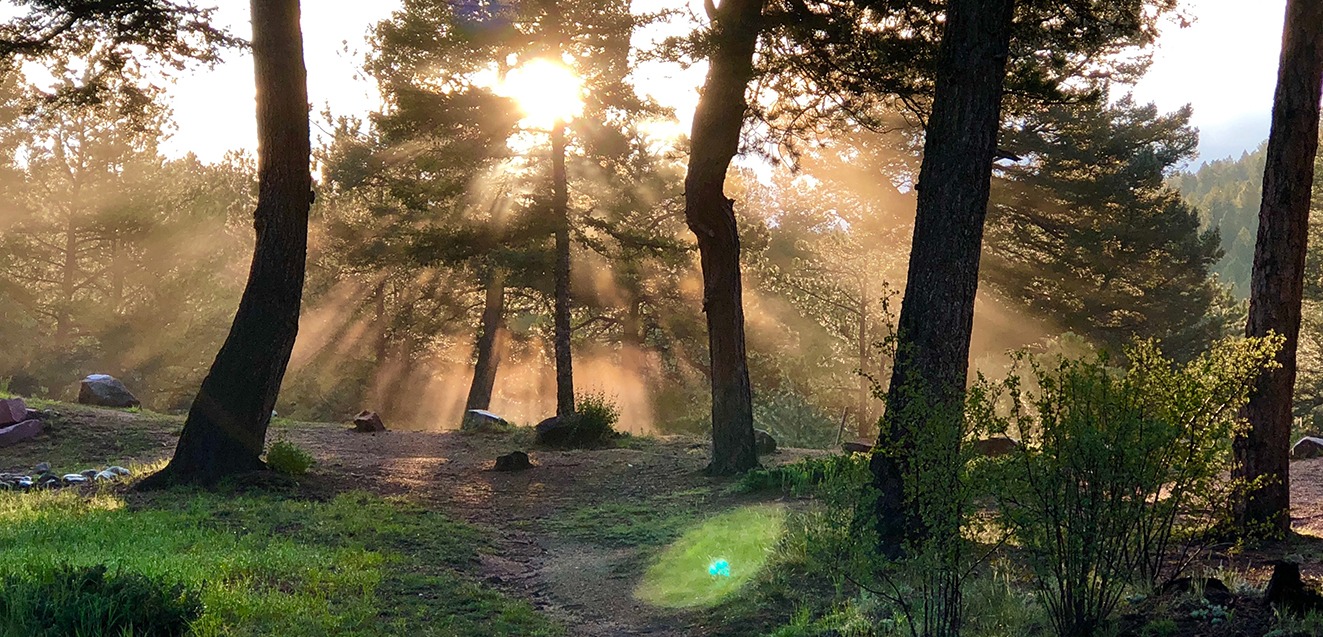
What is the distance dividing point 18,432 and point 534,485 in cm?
756

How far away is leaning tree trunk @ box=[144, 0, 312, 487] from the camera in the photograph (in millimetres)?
9758

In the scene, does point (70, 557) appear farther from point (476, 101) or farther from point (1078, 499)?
point (476, 101)

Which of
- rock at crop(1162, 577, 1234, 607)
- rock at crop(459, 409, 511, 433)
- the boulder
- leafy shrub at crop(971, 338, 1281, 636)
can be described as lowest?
A: the boulder

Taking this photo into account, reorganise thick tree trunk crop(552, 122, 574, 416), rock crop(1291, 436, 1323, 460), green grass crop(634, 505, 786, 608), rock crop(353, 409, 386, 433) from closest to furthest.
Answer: green grass crop(634, 505, 786, 608)
rock crop(1291, 436, 1323, 460)
thick tree trunk crop(552, 122, 574, 416)
rock crop(353, 409, 386, 433)

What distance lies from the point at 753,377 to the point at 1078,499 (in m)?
24.2

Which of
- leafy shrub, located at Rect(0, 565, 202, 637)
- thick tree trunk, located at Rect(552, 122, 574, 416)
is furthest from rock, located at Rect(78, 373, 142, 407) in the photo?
leafy shrub, located at Rect(0, 565, 202, 637)

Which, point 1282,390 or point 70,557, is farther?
point 1282,390

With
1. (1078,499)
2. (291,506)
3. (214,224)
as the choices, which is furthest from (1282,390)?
(214,224)

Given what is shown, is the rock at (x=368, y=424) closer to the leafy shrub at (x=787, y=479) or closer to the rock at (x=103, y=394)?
the rock at (x=103, y=394)

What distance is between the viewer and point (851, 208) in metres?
28.9

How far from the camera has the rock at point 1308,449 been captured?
14.3 meters

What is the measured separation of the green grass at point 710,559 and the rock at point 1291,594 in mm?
2964

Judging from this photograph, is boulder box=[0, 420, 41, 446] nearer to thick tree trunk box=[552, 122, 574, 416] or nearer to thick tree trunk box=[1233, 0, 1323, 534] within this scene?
thick tree trunk box=[552, 122, 574, 416]

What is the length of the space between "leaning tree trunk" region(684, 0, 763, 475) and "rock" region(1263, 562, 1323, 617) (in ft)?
25.2
